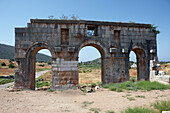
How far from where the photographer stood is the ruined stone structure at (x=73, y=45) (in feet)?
31.8

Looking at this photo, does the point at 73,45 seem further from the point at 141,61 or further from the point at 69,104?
the point at 141,61

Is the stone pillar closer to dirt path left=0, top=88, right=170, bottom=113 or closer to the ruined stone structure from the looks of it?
the ruined stone structure

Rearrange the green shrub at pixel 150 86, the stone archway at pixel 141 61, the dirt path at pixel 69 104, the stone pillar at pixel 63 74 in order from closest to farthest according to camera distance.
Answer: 1. the dirt path at pixel 69 104
2. the green shrub at pixel 150 86
3. the stone pillar at pixel 63 74
4. the stone archway at pixel 141 61

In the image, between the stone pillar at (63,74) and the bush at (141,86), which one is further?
the stone pillar at (63,74)

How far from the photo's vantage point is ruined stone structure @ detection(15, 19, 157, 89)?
9688 mm

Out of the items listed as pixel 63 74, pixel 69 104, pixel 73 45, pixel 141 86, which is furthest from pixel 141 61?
pixel 69 104

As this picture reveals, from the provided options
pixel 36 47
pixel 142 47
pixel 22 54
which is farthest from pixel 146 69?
pixel 22 54

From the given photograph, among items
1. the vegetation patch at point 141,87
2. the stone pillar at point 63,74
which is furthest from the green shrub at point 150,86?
the stone pillar at point 63,74

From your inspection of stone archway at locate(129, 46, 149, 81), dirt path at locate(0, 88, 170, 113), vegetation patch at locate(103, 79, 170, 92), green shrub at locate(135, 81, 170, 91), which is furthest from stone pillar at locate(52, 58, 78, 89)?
stone archway at locate(129, 46, 149, 81)

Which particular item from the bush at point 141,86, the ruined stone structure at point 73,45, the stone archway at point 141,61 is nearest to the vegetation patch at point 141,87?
the bush at point 141,86

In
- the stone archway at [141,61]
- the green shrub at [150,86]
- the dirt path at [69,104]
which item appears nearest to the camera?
the dirt path at [69,104]

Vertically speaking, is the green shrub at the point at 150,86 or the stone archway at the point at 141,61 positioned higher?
the stone archway at the point at 141,61

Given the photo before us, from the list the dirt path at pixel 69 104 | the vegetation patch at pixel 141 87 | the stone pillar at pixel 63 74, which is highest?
the stone pillar at pixel 63 74

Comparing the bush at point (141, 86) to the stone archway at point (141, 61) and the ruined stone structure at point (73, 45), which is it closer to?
the ruined stone structure at point (73, 45)
